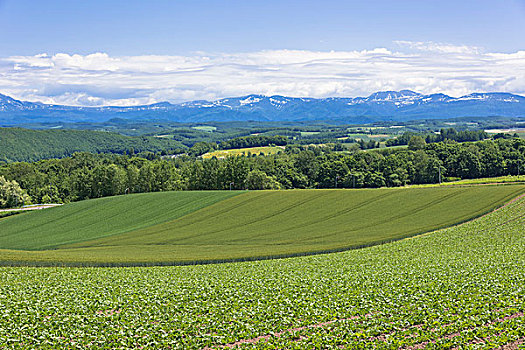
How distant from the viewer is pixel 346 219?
2687 inches

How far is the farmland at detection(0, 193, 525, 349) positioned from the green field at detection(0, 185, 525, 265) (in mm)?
9403

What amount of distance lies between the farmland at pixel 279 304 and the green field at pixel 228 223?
30.8ft

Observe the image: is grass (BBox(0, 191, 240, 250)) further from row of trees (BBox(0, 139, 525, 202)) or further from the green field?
row of trees (BBox(0, 139, 525, 202))

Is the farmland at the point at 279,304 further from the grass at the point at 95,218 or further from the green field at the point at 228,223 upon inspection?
the grass at the point at 95,218

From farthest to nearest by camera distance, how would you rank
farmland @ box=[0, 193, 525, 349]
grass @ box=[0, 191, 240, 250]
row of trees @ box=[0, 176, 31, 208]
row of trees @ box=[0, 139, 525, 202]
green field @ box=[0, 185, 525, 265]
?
1. row of trees @ box=[0, 139, 525, 202]
2. row of trees @ box=[0, 176, 31, 208]
3. grass @ box=[0, 191, 240, 250]
4. green field @ box=[0, 185, 525, 265]
5. farmland @ box=[0, 193, 525, 349]

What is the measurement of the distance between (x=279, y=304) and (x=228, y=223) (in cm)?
4552

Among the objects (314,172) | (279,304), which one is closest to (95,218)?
(279,304)

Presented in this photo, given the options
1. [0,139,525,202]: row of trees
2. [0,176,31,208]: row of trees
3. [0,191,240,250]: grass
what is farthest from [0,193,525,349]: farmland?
[0,176,31,208]: row of trees

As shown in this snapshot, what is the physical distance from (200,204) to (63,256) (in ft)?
128

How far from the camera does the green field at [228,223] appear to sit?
5072 centimetres

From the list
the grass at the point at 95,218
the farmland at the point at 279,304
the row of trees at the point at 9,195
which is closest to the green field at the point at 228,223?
the grass at the point at 95,218

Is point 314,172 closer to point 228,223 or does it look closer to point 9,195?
point 228,223

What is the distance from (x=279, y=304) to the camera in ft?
85.3

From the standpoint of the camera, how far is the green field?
5072cm
